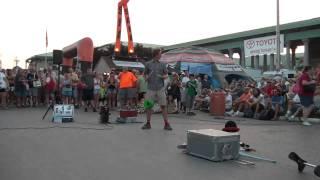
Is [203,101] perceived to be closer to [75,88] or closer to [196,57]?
[75,88]

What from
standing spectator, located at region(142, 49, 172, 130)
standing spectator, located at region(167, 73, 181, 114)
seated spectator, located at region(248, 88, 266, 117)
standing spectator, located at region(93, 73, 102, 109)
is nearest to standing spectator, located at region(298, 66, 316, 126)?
seated spectator, located at region(248, 88, 266, 117)

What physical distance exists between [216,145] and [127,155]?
1.47m

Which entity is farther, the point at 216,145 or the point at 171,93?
the point at 171,93

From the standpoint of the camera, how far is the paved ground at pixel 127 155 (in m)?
6.23

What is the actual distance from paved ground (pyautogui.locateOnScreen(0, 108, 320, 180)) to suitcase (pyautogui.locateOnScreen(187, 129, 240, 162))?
174mm

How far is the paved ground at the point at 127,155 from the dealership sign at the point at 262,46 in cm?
2236

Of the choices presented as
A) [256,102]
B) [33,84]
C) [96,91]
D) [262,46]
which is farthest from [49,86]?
[262,46]

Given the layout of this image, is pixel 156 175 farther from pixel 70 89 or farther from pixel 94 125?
pixel 70 89

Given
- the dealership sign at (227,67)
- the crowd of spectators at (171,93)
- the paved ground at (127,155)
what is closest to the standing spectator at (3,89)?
the crowd of spectators at (171,93)

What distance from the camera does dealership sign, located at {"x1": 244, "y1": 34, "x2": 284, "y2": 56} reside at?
3331 centimetres

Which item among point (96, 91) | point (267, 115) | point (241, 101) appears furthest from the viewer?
point (96, 91)

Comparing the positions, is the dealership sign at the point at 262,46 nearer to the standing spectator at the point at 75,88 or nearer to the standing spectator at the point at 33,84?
the standing spectator at the point at 75,88

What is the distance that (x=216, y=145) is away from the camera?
23.5 feet

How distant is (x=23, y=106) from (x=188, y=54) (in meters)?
12.2
